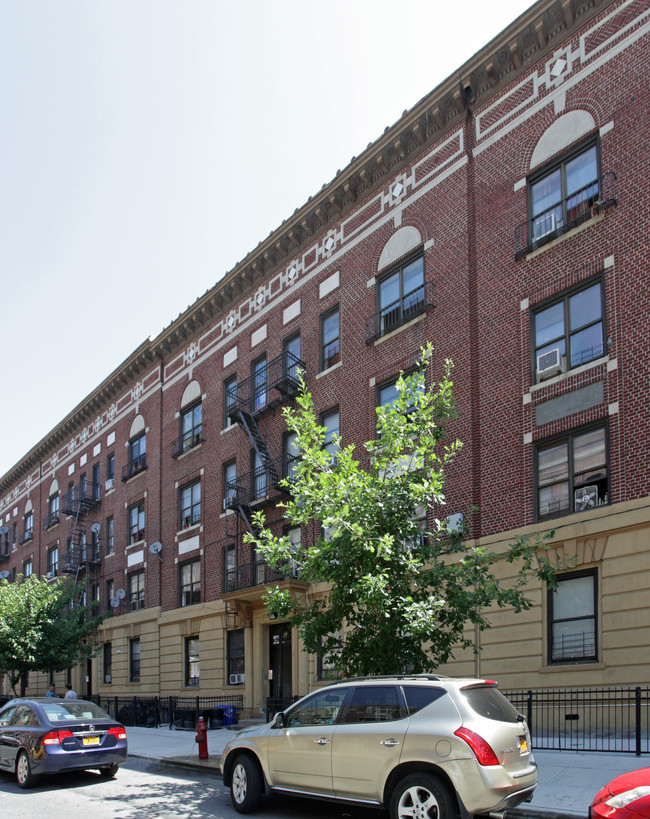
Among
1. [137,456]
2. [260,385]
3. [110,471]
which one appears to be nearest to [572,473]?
[260,385]

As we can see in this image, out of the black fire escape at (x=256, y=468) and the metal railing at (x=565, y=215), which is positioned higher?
the metal railing at (x=565, y=215)

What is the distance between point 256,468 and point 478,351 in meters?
9.89

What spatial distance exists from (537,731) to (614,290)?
8.68 meters

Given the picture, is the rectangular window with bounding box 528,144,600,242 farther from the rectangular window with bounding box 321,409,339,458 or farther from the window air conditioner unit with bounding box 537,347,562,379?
the rectangular window with bounding box 321,409,339,458

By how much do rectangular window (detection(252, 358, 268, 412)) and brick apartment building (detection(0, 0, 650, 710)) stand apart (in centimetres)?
10

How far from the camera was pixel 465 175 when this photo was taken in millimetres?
19859

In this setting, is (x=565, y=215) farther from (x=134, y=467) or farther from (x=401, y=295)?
(x=134, y=467)

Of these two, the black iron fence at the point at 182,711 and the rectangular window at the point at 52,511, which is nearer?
the black iron fence at the point at 182,711

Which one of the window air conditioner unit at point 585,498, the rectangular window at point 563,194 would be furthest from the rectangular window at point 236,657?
the rectangular window at point 563,194

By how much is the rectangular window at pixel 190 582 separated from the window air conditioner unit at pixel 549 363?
54.7 ft

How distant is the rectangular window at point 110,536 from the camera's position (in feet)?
120

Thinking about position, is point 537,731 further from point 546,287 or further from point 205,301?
point 205,301

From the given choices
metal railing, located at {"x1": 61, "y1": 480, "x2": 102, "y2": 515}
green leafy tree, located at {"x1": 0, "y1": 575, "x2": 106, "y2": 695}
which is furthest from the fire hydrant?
metal railing, located at {"x1": 61, "y1": 480, "x2": 102, "y2": 515}

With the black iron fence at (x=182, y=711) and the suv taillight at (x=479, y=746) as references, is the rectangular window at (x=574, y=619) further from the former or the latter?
the black iron fence at (x=182, y=711)
